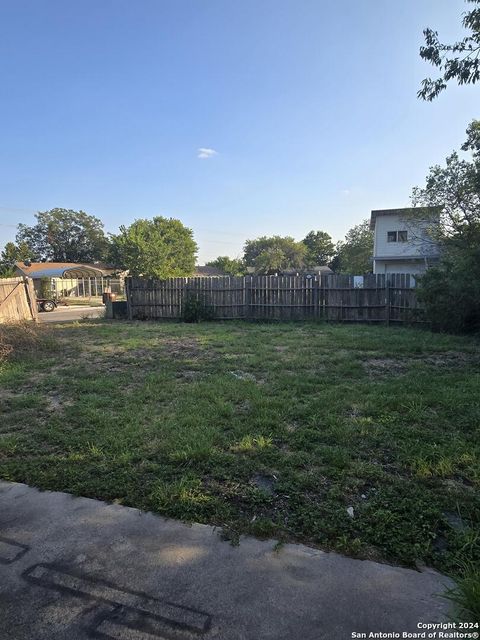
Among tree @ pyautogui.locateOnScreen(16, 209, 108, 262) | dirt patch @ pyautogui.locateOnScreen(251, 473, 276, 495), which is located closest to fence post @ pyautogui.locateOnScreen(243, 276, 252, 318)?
dirt patch @ pyautogui.locateOnScreen(251, 473, 276, 495)

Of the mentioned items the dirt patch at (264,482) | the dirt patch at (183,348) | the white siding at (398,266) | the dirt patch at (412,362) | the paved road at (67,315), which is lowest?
the dirt patch at (264,482)

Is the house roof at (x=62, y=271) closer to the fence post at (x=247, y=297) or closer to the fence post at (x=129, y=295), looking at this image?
the fence post at (x=129, y=295)

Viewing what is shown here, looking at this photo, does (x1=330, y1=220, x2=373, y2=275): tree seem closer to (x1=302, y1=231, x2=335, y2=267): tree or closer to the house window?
Result: the house window

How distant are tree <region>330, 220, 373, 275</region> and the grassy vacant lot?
106ft

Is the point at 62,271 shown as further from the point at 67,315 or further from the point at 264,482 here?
the point at 264,482

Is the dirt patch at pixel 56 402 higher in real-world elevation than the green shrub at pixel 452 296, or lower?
lower

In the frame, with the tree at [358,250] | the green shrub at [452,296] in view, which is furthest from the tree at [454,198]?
the tree at [358,250]

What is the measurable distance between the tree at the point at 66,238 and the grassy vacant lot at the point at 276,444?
52.5 meters

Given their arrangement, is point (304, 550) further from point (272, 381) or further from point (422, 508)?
point (272, 381)

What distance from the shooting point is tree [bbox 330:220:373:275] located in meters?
36.5

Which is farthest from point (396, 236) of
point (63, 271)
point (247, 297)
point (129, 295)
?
point (63, 271)

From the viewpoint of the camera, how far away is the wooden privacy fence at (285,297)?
10945 millimetres

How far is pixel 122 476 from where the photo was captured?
2.55 m

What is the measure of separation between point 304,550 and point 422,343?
20.8 ft
